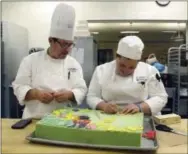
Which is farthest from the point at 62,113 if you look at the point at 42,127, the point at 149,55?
the point at 149,55

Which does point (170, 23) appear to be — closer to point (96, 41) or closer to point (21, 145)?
point (96, 41)

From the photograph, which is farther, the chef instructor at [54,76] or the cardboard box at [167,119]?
the chef instructor at [54,76]

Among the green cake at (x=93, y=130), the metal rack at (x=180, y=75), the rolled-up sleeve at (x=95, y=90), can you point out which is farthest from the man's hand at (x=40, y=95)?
the metal rack at (x=180, y=75)

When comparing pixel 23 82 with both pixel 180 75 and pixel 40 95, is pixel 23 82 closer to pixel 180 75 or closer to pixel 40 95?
pixel 40 95

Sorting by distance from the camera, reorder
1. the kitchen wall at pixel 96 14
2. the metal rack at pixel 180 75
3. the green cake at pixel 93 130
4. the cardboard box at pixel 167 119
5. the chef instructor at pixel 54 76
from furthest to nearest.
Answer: the kitchen wall at pixel 96 14 → the metal rack at pixel 180 75 → the chef instructor at pixel 54 76 → the cardboard box at pixel 167 119 → the green cake at pixel 93 130

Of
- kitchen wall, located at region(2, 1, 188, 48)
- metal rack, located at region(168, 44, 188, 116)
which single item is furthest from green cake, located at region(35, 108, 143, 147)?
kitchen wall, located at region(2, 1, 188, 48)

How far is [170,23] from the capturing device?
2293 mm

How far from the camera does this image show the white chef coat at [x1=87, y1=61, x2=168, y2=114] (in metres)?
0.94

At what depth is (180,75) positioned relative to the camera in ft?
7.30

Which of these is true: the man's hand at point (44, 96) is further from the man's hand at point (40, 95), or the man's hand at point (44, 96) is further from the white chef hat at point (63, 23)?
the white chef hat at point (63, 23)

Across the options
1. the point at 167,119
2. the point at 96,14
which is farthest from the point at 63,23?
the point at 96,14

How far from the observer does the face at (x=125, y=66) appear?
935 mm

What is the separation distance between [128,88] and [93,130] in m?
0.41

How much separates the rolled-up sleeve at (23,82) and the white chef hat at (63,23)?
0.15 meters
